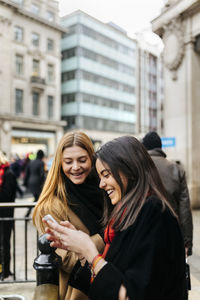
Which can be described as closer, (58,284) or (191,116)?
(58,284)

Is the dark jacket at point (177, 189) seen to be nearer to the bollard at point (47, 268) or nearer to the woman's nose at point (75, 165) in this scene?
the woman's nose at point (75, 165)

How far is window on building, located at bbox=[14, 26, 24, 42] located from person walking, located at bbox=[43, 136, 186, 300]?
33.4 meters

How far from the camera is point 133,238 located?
3.91 feet

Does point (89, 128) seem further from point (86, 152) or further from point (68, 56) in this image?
point (86, 152)

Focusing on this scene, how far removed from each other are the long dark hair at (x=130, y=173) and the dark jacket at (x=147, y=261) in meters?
0.05

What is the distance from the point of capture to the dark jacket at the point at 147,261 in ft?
3.68

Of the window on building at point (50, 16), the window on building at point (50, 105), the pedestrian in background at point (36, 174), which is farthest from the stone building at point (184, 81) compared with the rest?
the window on building at point (50, 16)

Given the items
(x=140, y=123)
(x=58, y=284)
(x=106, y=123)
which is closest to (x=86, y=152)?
(x=58, y=284)

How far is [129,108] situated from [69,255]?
154 ft

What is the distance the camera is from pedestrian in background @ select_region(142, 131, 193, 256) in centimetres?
352

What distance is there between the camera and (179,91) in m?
10.2

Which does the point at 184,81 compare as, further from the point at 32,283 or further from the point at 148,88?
the point at 148,88

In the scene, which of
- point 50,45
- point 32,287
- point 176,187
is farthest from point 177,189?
point 50,45

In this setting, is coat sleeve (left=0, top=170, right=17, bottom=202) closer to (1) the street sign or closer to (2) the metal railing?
(2) the metal railing
